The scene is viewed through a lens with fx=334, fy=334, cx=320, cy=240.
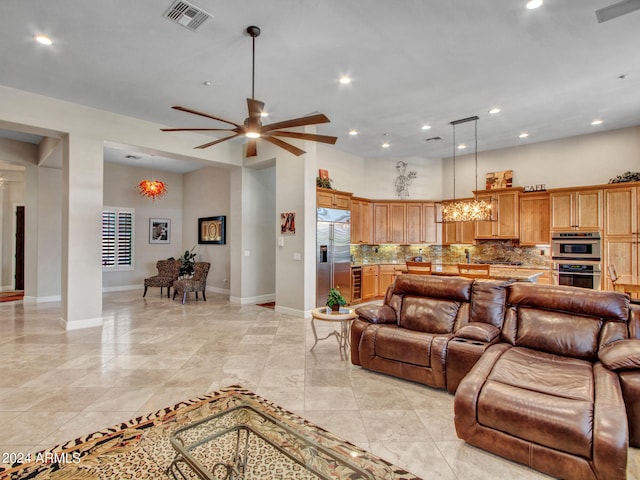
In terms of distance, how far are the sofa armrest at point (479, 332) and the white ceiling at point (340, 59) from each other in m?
2.89

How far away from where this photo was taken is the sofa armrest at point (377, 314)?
12.1ft

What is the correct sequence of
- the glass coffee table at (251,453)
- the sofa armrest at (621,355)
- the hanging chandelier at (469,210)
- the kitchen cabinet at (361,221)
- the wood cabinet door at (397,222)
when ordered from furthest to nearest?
the wood cabinet door at (397,222)
the kitchen cabinet at (361,221)
the hanging chandelier at (469,210)
the sofa armrest at (621,355)
the glass coffee table at (251,453)

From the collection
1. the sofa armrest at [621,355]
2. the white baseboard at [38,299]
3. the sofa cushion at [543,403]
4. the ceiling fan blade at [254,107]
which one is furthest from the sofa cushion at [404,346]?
the white baseboard at [38,299]

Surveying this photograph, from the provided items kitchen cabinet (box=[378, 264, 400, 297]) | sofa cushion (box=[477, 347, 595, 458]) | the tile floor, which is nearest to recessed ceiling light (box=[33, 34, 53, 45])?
the tile floor

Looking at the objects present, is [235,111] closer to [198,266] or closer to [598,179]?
[198,266]

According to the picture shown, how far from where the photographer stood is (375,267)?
25.2ft

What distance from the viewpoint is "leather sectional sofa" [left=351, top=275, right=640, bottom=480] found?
1.89 meters

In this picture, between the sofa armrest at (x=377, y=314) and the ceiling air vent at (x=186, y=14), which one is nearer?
the ceiling air vent at (x=186, y=14)

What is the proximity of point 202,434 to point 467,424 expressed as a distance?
1.72 meters

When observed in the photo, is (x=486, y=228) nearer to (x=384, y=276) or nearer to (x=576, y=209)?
(x=576, y=209)

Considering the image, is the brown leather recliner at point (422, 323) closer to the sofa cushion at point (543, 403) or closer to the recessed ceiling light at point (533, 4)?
the sofa cushion at point (543, 403)

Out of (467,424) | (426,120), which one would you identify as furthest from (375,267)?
(467,424)

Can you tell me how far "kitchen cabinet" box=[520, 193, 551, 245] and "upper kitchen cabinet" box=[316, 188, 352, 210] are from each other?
365 centimetres

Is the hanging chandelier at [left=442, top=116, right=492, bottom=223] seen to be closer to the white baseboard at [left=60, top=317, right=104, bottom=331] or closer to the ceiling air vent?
the ceiling air vent
